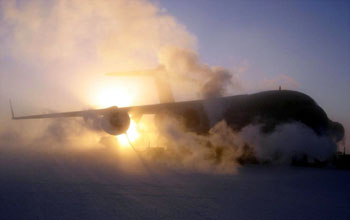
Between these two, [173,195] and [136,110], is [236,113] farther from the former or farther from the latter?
[173,195]

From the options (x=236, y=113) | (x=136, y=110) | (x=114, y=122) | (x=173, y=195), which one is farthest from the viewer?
(x=136, y=110)

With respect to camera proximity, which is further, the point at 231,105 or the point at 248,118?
the point at 231,105

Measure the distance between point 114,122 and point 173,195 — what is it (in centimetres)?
1116

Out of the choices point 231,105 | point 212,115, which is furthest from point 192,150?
point 231,105

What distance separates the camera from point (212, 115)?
16828 millimetres

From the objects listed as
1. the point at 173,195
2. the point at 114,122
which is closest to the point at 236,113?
the point at 114,122

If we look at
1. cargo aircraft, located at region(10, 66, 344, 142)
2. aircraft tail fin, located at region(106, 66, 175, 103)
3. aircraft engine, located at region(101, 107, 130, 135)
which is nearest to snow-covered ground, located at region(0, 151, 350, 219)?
cargo aircraft, located at region(10, 66, 344, 142)

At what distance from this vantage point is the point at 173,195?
787cm

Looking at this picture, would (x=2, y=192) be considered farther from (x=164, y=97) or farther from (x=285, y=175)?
(x=164, y=97)

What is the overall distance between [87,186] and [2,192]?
2178mm

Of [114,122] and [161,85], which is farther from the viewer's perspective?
[161,85]

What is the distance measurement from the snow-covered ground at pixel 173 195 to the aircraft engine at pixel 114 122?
6595 millimetres

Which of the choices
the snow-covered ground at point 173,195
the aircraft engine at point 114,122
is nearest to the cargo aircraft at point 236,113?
the aircraft engine at point 114,122

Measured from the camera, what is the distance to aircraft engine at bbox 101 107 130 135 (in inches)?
722
